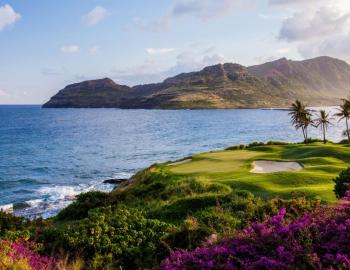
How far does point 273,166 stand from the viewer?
4116 cm

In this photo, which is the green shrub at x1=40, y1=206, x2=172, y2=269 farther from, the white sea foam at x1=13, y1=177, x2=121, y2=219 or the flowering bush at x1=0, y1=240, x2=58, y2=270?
the white sea foam at x1=13, y1=177, x2=121, y2=219

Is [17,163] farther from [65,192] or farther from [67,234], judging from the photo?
[67,234]

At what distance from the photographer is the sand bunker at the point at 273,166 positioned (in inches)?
1539

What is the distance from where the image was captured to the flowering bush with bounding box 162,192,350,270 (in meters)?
6.98

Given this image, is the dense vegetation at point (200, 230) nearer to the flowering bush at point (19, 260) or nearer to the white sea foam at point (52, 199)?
the flowering bush at point (19, 260)

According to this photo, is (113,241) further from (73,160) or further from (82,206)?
(73,160)

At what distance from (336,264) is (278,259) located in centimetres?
88

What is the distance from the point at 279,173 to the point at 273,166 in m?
8.62

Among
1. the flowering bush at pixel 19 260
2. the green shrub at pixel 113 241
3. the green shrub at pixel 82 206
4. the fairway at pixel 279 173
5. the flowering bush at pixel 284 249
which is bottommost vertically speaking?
the green shrub at pixel 82 206

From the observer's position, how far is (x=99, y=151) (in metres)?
103

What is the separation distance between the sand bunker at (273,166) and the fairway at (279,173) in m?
0.64

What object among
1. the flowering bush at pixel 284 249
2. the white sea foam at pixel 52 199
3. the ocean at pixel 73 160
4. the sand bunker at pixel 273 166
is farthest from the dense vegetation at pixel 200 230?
the ocean at pixel 73 160

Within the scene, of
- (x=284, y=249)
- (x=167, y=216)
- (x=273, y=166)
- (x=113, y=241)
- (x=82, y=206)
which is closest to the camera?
(x=284, y=249)

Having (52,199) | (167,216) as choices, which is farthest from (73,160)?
(167,216)
